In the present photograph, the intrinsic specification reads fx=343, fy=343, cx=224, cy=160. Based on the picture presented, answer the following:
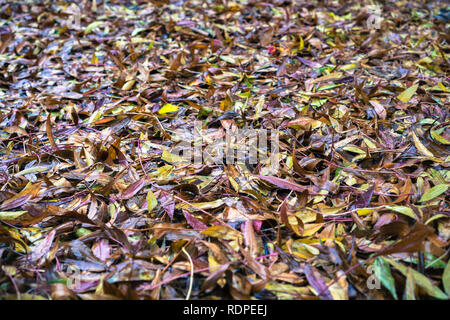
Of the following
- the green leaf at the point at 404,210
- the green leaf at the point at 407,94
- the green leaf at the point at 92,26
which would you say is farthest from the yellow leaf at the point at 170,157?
the green leaf at the point at 92,26

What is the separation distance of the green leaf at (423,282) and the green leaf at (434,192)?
211 millimetres

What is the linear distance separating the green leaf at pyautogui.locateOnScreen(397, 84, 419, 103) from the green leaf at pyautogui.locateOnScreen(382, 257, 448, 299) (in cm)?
68

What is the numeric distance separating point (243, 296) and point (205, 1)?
66.8 inches

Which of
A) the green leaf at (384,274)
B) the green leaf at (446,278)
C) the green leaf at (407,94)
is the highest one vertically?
the green leaf at (407,94)

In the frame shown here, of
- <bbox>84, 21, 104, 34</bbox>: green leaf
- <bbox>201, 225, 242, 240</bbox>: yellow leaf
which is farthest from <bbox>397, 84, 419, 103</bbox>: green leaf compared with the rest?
<bbox>84, 21, 104, 34</bbox>: green leaf

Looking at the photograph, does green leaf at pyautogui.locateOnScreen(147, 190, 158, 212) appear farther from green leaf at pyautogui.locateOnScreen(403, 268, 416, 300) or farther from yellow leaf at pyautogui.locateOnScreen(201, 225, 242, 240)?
green leaf at pyautogui.locateOnScreen(403, 268, 416, 300)

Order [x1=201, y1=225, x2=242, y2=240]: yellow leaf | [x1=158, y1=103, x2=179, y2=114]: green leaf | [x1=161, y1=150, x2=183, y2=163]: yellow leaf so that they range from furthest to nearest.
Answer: [x1=158, y1=103, x2=179, y2=114]: green leaf → [x1=161, y1=150, x2=183, y2=163]: yellow leaf → [x1=201, y1=225, x2=242, y2=240]: yellow leaf

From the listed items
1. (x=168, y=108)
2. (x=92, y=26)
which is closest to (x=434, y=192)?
(x=168, y=108)

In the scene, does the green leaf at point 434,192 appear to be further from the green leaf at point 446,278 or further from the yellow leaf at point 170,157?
the yellow leaf at point 170,157

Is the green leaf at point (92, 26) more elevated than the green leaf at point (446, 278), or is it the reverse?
the green leaf at point (92, 26)

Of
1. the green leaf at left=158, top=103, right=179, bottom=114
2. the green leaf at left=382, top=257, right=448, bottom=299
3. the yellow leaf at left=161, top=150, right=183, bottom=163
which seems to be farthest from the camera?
the green leaf at left=158, top=103, right=179, bottom=114

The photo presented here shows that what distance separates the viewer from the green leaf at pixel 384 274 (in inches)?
25.1

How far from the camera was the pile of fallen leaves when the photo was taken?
0.67 meters

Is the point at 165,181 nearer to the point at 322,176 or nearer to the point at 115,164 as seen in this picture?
the point at 115,164
